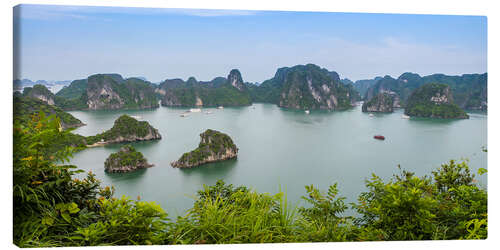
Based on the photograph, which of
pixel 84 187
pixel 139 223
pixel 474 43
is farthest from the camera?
pixel 474 43

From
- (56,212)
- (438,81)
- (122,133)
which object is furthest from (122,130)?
(438,81)

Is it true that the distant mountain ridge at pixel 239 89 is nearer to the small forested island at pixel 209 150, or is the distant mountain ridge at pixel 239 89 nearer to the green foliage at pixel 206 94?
the green foliage at pixel 206 94

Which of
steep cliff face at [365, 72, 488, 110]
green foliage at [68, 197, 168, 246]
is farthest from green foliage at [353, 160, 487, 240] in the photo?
green foliage at [68, 197, 168, 246]

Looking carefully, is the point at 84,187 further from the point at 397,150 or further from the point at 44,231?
the point at 397,150

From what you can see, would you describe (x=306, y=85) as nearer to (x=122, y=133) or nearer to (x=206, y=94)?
(x=206, y=94)

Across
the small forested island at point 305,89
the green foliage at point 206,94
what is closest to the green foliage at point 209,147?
the green foliage at point 206,94
